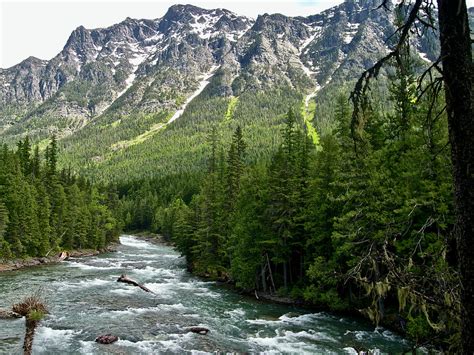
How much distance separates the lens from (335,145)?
3694cm

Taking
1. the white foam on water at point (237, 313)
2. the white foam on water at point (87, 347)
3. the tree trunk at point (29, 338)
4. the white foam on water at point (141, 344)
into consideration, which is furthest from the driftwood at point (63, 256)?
the tree trunk at point (29, 338)

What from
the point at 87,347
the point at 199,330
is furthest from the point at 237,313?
the point at 87,347

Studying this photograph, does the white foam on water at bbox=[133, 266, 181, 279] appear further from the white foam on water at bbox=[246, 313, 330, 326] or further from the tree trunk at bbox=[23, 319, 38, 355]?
the tree trunk at bbox=[23, 319, 38, 355]

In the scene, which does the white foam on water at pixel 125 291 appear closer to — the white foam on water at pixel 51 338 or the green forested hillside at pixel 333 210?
the green forested hillside at pixel 333 210

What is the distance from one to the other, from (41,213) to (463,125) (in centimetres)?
6885

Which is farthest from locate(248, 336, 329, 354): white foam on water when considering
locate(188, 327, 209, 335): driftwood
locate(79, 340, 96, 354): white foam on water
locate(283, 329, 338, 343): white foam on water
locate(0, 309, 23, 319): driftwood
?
locate(0, 309, 23, 319): driftwood

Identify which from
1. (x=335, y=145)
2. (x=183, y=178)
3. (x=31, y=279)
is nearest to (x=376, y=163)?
(x=335, y=145)

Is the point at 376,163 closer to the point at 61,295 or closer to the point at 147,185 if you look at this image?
the point at 61,295

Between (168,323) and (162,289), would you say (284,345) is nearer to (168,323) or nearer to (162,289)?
(168,323)

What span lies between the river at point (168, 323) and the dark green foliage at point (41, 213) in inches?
539

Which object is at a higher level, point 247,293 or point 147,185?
point 147,185

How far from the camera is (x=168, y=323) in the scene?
1131 inches

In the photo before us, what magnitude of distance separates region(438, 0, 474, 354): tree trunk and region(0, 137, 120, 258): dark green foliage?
58304 millimetres

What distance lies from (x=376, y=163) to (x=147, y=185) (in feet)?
510
